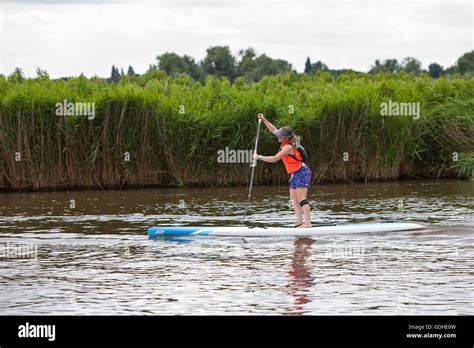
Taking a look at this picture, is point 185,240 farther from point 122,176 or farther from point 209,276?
point 122,176

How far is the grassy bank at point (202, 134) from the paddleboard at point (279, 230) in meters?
8.60

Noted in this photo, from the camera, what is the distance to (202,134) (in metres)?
26.6

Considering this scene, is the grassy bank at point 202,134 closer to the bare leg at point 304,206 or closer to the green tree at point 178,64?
the bare leg at point 304,206

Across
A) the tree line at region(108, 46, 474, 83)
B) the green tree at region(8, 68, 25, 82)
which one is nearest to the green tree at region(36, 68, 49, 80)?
the green tree at region(8, 68, 25, 82)

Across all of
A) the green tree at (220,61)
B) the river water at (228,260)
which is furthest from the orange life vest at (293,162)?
the green tree at (220,61)

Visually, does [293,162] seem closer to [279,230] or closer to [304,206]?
[304,206]

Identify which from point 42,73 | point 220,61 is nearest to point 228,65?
point 220,61

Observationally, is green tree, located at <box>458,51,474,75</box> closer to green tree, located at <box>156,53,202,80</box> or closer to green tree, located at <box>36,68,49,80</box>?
green tree, located at <box>156,53,202,80</box>

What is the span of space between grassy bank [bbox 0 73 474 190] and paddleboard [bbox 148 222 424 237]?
8601 millimetres
